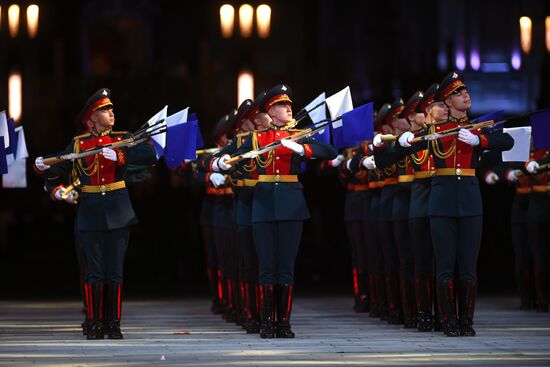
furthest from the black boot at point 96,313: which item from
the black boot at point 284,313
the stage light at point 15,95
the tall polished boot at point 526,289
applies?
the stage light at point 15,95

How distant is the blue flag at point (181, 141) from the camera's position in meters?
13.0

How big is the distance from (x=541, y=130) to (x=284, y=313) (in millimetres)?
2558

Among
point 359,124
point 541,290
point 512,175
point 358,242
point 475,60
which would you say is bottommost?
point 541,290

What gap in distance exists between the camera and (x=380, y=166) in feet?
43.3

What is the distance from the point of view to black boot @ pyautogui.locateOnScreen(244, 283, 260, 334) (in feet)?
42.8

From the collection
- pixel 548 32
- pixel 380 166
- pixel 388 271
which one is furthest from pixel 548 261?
pixel 548 32

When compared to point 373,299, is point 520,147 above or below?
above

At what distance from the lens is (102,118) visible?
12539 millimetres

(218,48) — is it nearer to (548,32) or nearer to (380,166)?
(548,32)

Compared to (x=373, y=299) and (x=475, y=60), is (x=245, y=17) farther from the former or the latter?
(x=373, y=299)

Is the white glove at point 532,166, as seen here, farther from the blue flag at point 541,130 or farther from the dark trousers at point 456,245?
the dark trousers at point 456,245

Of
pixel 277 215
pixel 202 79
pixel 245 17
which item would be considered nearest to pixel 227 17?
pixel 245 17

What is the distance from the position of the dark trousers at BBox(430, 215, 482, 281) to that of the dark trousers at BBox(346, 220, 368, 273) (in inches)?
101

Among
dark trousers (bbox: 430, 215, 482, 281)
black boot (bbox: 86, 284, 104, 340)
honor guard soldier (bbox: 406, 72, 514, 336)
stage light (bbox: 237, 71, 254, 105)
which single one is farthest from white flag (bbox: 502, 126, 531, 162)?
stage light (bbox: 237, 71, 254, 105)
